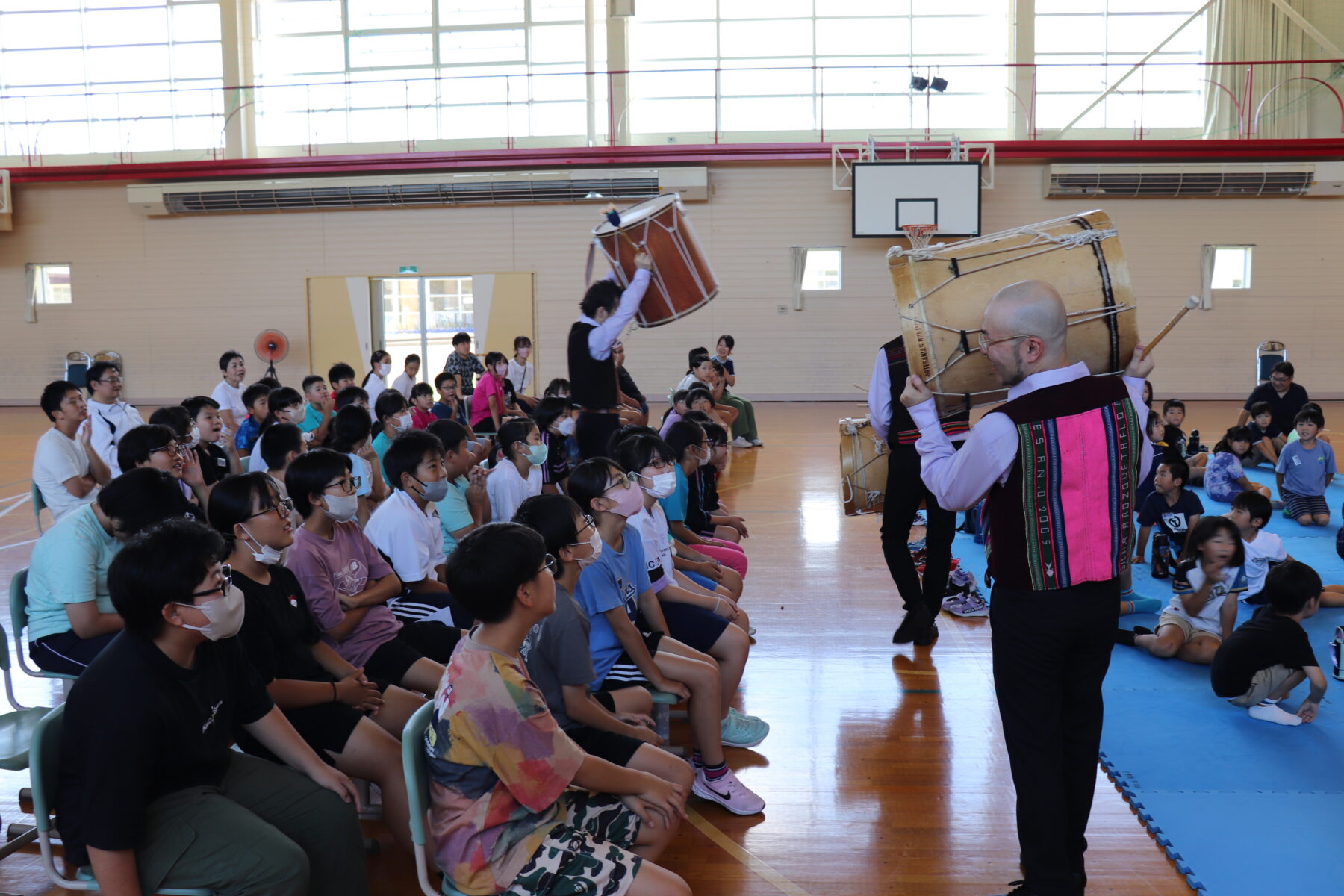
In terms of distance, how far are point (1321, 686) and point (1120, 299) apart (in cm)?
213

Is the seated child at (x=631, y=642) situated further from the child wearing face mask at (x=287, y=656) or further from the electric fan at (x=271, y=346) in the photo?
the electric fan at (x=271, y=346)

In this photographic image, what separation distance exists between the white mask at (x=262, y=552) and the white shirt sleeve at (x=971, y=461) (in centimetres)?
180

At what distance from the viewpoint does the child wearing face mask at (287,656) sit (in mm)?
2715

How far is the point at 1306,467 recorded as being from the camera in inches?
299

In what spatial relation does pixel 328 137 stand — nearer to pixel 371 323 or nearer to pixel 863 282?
pixel 371 323

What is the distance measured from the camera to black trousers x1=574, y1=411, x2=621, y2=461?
5750 mm

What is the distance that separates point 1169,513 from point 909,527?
225 centimetres

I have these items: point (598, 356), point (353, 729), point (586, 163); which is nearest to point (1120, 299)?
point (353, 729)

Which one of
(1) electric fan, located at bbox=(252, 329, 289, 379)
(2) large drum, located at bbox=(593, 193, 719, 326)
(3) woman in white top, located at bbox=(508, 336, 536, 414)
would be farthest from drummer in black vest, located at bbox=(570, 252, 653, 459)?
(1) electric fan, located at bbox=(252, 329, 289, 379)

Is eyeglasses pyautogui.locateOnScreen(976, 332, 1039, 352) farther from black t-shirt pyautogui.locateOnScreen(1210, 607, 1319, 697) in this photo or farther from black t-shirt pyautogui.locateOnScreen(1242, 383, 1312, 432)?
black t-shirt pyautogui.locateOnScreen(1242, 383, 1312, 432)

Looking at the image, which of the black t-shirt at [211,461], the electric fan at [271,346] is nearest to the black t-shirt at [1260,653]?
the black t-shirt at [211,461]

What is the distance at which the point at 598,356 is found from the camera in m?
5.68

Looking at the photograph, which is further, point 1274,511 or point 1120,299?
point 1274,511

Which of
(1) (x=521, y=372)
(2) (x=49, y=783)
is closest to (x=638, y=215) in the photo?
(2) (x=49, y=783)
